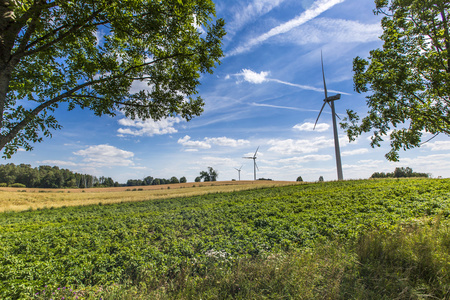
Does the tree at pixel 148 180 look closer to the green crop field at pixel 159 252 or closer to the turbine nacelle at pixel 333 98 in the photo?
the turbine nacelle at pixel 333 98

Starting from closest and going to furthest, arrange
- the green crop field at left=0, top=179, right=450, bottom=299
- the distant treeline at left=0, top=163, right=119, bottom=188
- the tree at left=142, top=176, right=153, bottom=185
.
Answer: the green crop field at left=0, top=179, right=450, bottom=299, the distant treeline at left=0, top=163, right=119, bottom=188, the tree at left=142, top=176, right=153, bottom=185

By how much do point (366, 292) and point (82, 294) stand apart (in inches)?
304

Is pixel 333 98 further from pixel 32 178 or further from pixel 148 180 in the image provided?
pixel 32 178

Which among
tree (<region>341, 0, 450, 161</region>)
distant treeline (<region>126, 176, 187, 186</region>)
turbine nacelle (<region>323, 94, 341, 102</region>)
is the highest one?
turbine nacelle (<region>323, 94, 341, 102</region>)

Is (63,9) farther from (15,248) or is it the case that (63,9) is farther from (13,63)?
(15,248)

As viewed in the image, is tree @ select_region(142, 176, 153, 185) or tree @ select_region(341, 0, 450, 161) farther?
tree @ select_region(142, 176, 153, 185)

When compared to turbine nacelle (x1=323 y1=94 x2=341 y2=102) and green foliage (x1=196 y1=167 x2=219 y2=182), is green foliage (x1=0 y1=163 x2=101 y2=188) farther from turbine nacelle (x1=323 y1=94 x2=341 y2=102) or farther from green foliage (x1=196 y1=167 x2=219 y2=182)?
turbine nacelle (x1=323 y1=94 x2=341 y2=102)

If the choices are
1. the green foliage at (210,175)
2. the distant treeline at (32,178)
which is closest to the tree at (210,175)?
the green foliage at (210,175)

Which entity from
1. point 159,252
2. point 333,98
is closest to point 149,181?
point 333,98

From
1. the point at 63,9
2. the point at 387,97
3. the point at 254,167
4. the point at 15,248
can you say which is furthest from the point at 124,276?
the point at 254,167

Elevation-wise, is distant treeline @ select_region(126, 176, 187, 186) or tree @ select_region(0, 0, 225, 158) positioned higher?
tree @ select_region(0, 0, 225, 158)

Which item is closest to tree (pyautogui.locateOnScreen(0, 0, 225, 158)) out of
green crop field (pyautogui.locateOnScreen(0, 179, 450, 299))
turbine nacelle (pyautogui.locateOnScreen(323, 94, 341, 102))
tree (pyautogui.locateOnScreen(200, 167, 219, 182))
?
green crop field (pyautogui.locateOnScreen(0, 179, 450, 299))

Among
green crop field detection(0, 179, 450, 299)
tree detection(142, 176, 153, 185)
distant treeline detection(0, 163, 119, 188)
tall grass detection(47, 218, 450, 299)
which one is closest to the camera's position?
tall grass detection(47, 218, 450, 299)

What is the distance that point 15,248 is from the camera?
34.0ft
